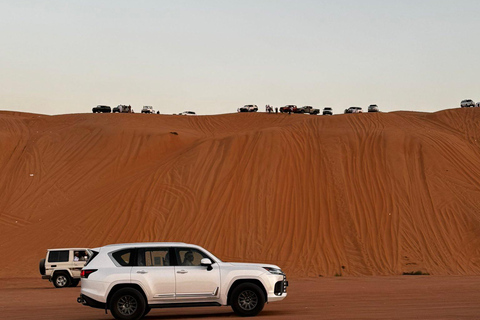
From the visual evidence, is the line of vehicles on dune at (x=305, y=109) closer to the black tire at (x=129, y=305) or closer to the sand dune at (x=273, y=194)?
the sand dune at (x=273, y=194)

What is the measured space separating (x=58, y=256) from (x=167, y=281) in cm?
1415

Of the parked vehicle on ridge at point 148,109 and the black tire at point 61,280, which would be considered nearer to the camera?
the black tire at point 61,280

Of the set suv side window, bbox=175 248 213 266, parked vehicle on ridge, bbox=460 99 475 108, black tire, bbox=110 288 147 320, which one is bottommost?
black tire, bbox=110 288 147 320

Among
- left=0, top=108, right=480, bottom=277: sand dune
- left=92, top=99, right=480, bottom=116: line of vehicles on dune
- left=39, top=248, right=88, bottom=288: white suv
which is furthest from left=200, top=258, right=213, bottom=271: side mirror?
left=92, top=99, right=480, bottom=116: line of vehicles on dune

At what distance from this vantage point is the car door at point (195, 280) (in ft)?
46.3

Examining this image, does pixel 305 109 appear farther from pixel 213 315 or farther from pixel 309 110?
pixel 213 315

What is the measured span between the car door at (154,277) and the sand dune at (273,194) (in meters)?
17.8

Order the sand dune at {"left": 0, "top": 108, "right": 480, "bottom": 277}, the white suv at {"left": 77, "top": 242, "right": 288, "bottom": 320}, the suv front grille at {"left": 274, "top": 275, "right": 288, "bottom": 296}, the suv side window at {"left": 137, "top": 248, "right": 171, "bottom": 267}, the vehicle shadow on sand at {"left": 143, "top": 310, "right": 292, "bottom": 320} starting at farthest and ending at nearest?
1. the sand dune at {"left": 0, "top": 108, "right": 480, "bottom": 277}
2. the vehicle shadow on sand at {"left": 143, "top": 310, "right": 292, "bottom": 320}
3. the suv front grille at {"left": 274, "top": 275, "right": 288, "bottom": 296}
4. the suv side window at {"left": 137, "top": 248, "right": 171, "bottom": 267}
5. the white suv at {"left": 77, "top": 242, "right": 288, "bottom": 320}

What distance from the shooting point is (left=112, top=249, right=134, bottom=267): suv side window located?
1416 centimetres

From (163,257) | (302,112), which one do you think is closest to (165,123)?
(302,112)

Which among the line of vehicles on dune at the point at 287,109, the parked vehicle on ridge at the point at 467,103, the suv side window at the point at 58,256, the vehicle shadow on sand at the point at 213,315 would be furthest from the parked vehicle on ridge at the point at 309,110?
the vehicle shadow on sand at the point at 213,315

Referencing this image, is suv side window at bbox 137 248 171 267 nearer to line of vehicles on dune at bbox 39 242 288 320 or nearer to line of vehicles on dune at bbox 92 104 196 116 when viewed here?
line of vehicles on dune at bbox 39 242 288 320

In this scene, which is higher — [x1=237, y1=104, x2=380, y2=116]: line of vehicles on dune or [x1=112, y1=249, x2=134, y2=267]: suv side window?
[x1=237, y1=104, x2=380, y2=116]: line of vehicles on dune

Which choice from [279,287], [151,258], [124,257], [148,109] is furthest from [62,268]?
[148,109]
